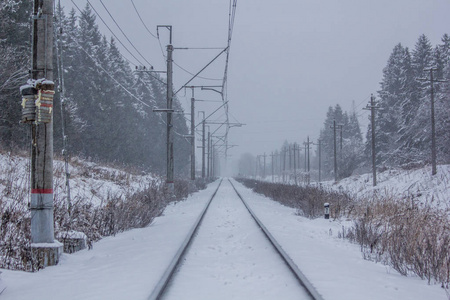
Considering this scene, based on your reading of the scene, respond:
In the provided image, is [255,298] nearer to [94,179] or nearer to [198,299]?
[198,299]

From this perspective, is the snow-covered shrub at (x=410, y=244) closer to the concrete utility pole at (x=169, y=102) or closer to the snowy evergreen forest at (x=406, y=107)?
the concrete utility pole at (x=169, y=102)

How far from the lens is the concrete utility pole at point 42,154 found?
5844mm

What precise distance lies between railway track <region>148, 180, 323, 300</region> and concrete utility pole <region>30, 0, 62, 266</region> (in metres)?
1.95

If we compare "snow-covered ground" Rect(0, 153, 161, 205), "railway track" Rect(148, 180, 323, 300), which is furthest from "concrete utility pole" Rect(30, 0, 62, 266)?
"snow-covered ground" Rect(0, 153, 161, 205)

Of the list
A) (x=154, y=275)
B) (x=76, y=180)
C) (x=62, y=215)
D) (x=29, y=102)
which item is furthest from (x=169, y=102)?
(x=154, y=275)

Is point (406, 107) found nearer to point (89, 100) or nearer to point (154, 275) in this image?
point (89, 100)

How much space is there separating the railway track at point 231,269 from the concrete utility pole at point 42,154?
1947mm

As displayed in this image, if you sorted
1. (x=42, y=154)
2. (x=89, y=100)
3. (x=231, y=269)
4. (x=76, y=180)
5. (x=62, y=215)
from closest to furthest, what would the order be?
(x=231, y=269) < (x=42, y=154) < (x=62, y=215) < (x=76, y=180) < (x=89, y=100)

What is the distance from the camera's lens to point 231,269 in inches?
229

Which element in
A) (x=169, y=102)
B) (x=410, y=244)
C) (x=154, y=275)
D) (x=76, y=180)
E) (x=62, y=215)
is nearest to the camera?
(x=154, y=275)

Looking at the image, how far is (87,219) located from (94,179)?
31.1 ft

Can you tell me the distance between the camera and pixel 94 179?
17.4 metres

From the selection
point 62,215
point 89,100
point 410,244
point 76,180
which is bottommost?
point 410,244

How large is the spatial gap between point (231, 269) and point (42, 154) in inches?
131
